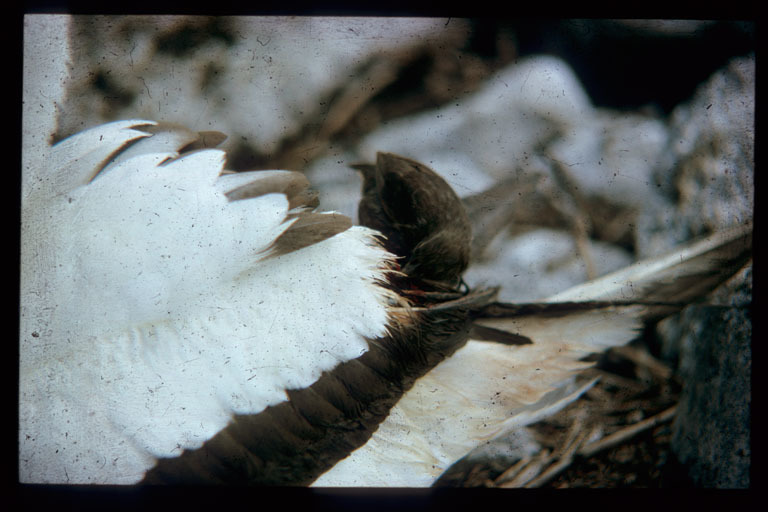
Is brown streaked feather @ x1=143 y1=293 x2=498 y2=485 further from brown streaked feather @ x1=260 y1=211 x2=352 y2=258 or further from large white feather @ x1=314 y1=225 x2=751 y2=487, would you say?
brown streaked feather @ x1=260 y1=211 x2=352 y2=258

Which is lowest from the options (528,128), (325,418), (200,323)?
(325,418)

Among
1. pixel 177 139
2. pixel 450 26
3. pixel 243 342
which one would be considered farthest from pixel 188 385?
pixel 450 26

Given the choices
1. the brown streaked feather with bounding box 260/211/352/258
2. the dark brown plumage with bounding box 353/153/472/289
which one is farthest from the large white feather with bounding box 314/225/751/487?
the brown streaked feather with bounding box 260/211/352/258

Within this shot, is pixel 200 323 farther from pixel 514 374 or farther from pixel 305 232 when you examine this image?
pixel 514 374

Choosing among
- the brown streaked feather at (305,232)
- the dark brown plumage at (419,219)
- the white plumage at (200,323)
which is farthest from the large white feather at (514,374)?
the brown streaked feather at (305,232)

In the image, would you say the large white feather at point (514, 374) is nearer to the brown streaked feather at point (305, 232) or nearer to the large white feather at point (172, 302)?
the large white feather at point (172, 302)

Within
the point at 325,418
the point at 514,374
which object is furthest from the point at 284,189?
the point at 514,374

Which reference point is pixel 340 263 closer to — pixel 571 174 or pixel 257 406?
pixel 257 406
